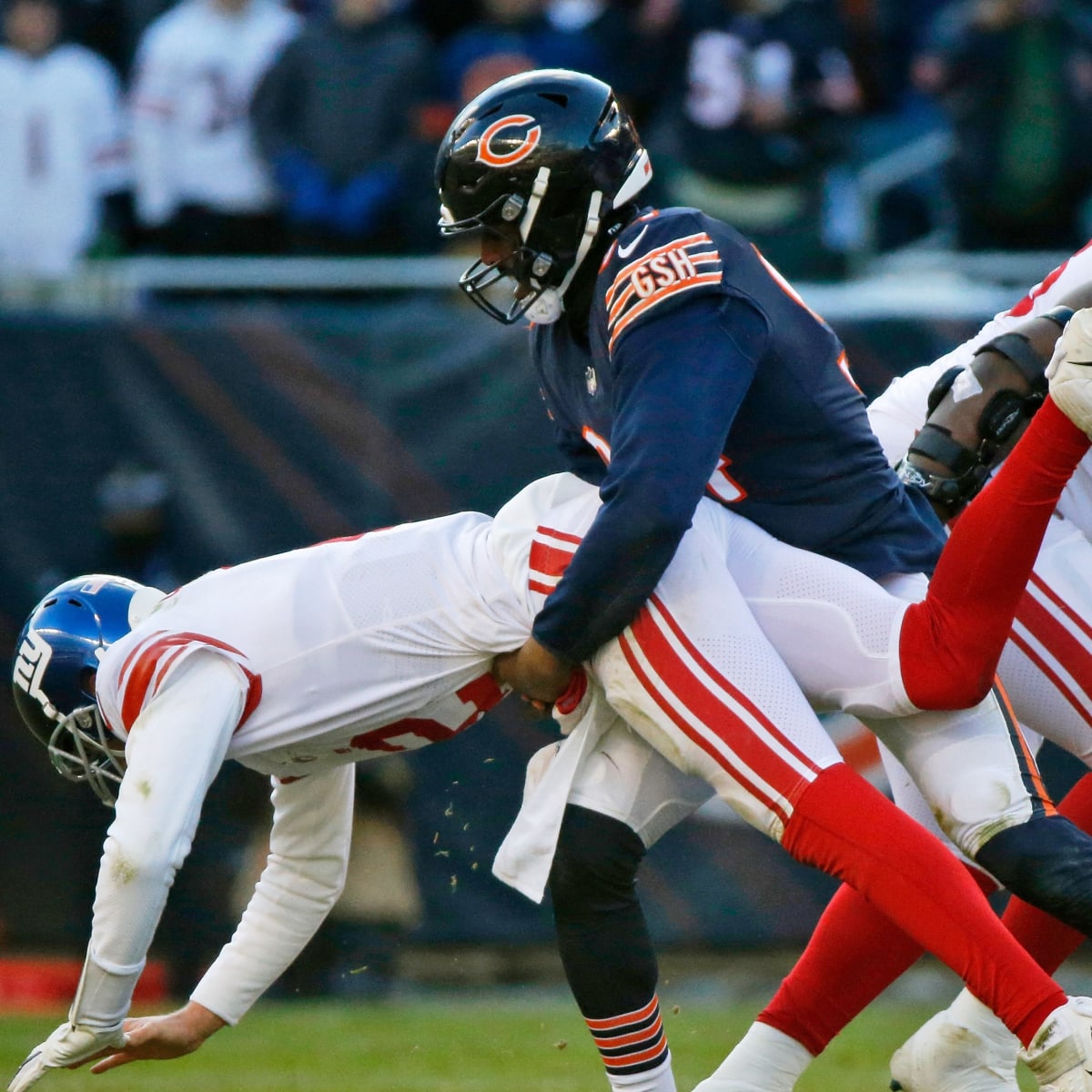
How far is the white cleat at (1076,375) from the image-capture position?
10.6ft

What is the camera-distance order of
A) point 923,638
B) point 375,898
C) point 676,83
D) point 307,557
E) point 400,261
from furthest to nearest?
point 676,83, point 400,261, point 375,898, point 307,557, point 923,638

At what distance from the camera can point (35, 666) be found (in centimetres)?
372

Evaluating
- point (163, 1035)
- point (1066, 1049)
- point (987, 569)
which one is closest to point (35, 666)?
point (163, 1035)

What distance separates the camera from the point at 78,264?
23.1ft

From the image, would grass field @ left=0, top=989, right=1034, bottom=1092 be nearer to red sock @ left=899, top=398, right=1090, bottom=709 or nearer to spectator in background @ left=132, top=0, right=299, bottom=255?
red sock @ left=899, top=398, right=1090, bottom=709

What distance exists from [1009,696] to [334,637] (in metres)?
1.31

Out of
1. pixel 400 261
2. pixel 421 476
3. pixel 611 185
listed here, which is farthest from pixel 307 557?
pixel 400 261

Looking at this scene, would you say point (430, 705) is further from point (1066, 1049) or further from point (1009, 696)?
point (1066, 1049)

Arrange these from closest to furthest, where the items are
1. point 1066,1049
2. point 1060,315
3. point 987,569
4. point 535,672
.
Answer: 1. point 1066,1049
2. point 987,569
3. point 535,672
4. point 1060,315

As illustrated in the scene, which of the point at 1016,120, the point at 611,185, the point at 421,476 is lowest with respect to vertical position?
the point at 421,476

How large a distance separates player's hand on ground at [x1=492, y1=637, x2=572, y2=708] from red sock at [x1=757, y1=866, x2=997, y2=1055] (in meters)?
0.73

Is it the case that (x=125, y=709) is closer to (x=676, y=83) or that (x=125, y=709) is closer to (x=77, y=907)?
(x=77, y=907)

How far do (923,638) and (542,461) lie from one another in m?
3.45

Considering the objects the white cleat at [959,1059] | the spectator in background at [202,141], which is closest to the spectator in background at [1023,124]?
the spectator in background at [202,141]
